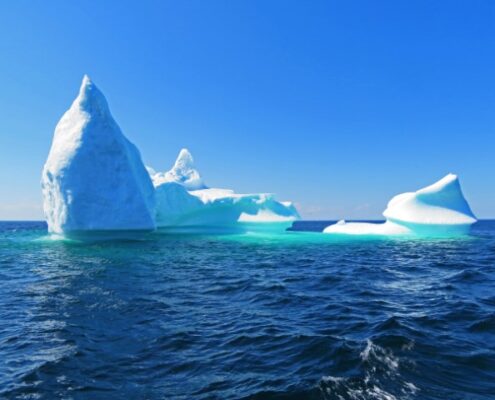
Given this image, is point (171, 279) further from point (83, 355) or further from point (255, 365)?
point (255, 365)

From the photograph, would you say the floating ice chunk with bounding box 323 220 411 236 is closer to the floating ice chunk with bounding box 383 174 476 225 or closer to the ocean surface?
the floating ice chunk with bounding box 383 174 476 225

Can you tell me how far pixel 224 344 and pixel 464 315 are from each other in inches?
214

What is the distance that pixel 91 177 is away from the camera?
89.8ft

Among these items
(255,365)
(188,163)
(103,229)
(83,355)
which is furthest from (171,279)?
(188,163)

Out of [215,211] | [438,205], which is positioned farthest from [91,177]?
[438,205]

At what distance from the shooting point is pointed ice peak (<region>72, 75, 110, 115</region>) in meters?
29.0

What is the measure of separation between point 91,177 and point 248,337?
81.8ft

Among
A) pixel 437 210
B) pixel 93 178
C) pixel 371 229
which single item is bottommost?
pixel 371 229

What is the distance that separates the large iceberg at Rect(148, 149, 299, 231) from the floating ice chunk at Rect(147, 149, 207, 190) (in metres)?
8.16

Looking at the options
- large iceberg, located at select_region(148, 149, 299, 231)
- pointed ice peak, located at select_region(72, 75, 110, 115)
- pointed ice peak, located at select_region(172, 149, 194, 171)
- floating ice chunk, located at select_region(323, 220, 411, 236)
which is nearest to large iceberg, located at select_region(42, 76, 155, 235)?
pointed ice peak, located at select_region(72, 75, 110, 115)

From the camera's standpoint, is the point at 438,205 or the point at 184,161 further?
the point at 184,161

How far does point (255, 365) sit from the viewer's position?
5.19 m

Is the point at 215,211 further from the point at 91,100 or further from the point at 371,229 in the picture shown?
the point at 371,229

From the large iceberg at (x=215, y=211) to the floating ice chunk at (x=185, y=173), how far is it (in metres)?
8.16
